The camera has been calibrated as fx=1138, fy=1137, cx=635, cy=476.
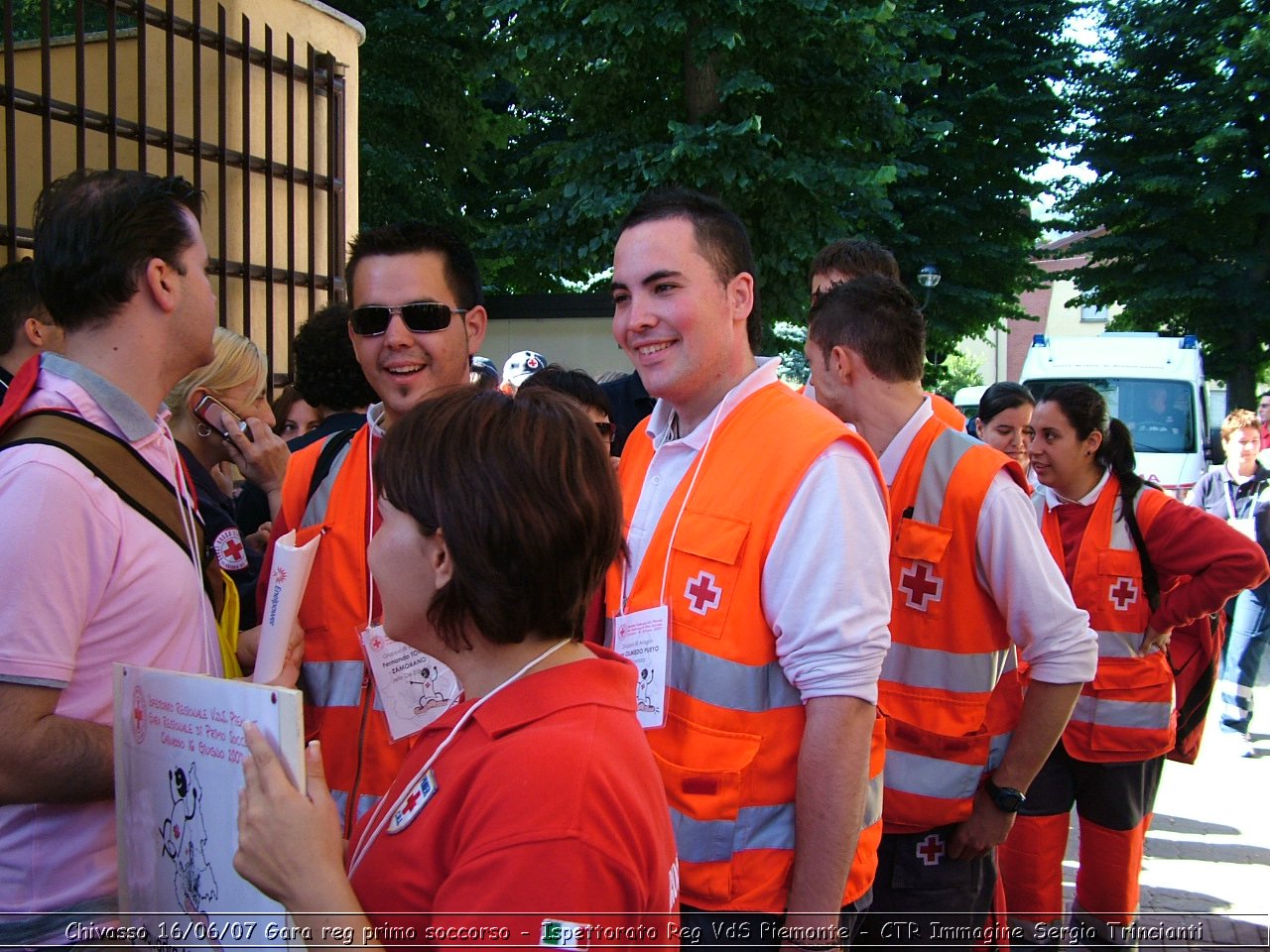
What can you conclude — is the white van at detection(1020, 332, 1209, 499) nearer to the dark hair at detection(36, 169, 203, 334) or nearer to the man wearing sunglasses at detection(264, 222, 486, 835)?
the man wearing sunglasses at detection(264, 222, 486, 835)

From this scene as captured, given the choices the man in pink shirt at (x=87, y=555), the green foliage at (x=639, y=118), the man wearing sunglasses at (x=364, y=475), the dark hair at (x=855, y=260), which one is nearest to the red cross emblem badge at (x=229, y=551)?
the man wearing sunglasses at (x=364, y=475)

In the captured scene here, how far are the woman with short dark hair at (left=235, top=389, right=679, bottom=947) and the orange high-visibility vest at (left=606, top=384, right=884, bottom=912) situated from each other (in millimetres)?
593

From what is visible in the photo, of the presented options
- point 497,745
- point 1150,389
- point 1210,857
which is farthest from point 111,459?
point 1150,389

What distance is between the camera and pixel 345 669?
2.53 meters

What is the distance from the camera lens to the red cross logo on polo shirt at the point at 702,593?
2.22 meters

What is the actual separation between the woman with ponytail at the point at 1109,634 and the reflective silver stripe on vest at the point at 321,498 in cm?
269

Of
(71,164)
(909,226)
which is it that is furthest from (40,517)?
(909,226)

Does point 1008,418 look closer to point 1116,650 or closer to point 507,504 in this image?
point 1116,650

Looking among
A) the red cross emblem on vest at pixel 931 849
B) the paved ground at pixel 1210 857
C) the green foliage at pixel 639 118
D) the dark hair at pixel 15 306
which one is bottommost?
the paved ground at pixel 1210 857

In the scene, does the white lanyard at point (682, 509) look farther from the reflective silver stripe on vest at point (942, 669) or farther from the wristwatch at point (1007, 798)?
the wristwatch at point (1007, 798)

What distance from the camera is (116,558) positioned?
198 cm

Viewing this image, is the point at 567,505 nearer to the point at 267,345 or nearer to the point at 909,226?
the point at 267,345

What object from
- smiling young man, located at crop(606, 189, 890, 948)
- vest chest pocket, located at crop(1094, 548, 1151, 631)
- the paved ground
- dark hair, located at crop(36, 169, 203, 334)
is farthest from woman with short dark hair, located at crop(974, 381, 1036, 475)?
dark hair, located at crop(36, 169, 203, 334)

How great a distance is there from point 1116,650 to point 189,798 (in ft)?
11.6
